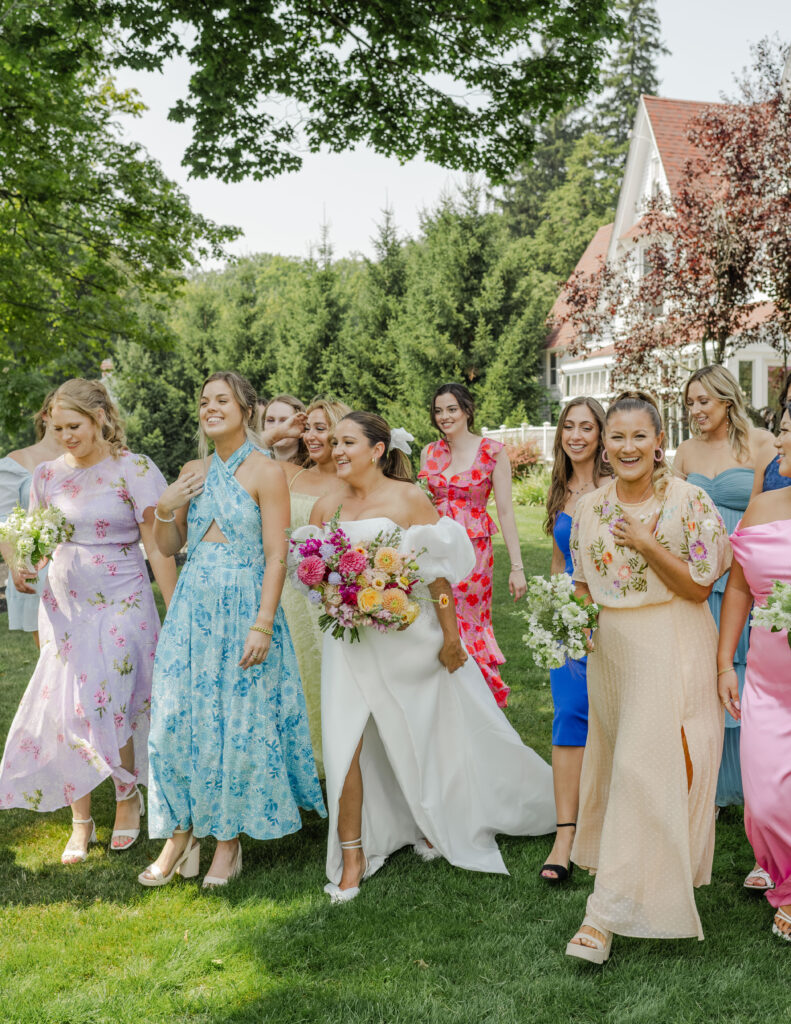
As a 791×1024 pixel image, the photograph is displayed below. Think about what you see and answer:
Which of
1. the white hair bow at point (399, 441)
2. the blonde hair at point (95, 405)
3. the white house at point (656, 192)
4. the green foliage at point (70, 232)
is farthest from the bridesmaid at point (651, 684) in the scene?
the white house at point (656, 192)

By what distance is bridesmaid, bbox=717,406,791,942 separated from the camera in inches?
154

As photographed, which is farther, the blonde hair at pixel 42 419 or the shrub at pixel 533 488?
the shrub at pixel 533 488

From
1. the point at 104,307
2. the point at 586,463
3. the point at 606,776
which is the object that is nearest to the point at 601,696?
the point at 606,776

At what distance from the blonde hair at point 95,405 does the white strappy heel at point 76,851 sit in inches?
82.9

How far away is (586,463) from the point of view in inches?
205

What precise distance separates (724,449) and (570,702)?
6.60 ft

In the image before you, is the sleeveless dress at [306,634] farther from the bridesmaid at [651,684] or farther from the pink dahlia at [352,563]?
the bridesmaid at [651,684]

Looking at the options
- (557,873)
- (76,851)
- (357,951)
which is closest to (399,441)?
(557,873)

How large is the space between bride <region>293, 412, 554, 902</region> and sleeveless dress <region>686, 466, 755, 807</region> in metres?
1.20

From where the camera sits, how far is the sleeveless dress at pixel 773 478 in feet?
15.9

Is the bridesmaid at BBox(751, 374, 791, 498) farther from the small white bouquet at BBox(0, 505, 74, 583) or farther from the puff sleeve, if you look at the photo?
the small white bouquet at BBox(0, 505, 74, 583)

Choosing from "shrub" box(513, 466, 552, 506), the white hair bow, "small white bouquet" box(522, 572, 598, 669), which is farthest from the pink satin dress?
"shrub" box(513, 466, 552, 506)

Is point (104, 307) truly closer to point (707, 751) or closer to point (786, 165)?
point (786, 165)

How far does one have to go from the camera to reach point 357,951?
404 centimetres
